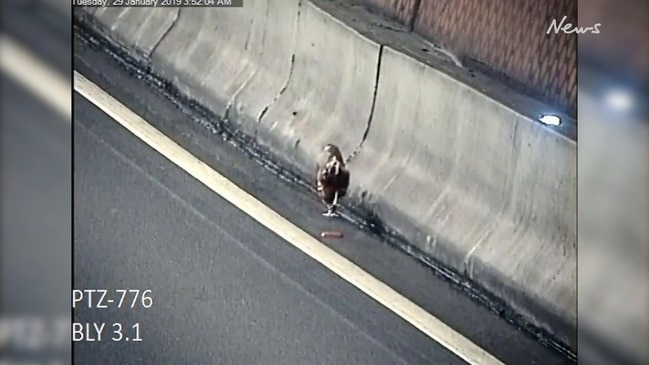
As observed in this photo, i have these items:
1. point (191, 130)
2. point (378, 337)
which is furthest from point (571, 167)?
point (191, 130)

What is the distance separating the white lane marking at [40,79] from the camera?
229 centimetres

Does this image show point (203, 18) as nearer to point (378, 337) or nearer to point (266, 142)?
point (266, 142)

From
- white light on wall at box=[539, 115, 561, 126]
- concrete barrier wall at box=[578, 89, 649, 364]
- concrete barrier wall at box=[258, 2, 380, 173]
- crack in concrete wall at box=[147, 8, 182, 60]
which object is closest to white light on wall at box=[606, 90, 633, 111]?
concrete barrier wall at box=[578, 89, 649, 364]

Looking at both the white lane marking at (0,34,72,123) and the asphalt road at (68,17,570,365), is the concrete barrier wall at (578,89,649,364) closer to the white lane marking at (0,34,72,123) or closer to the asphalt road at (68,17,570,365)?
the asphalt road at (68,17,570,365)

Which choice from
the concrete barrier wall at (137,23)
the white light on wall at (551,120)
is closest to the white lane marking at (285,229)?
the concrete barrier wall at (137,23)

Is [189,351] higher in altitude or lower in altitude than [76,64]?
lower

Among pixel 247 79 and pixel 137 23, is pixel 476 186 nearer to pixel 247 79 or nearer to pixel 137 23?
pixel 247 79

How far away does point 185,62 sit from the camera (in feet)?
8.02

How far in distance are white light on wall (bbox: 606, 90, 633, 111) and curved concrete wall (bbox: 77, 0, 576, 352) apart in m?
0.15

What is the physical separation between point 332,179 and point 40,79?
68cm

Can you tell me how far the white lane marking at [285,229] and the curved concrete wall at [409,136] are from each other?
0.48ft

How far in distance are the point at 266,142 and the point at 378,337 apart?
537 millimetres

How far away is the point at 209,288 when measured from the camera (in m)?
2.31

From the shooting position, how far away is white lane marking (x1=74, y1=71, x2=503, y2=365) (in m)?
2.32
